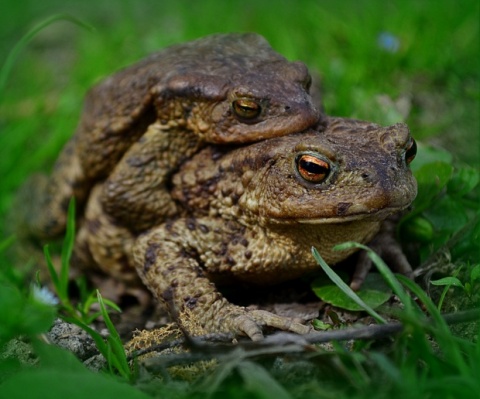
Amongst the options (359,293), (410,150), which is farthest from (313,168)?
(359,293)

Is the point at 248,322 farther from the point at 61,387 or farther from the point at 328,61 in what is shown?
the point at 328,61

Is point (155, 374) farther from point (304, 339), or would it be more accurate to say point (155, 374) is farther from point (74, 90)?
point (74, 90)

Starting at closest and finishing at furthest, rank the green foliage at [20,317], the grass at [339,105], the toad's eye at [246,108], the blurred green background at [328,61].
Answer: the grass at [339,105]
the green foliage at [20,317]
the toad's eye at [246,108]
the blurred green background at [328,61]

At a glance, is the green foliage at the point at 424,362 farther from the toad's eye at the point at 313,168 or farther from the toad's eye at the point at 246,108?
the toad's eye at the point at 246,108

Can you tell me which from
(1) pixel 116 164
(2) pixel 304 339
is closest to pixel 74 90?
(1) pixel 116 164

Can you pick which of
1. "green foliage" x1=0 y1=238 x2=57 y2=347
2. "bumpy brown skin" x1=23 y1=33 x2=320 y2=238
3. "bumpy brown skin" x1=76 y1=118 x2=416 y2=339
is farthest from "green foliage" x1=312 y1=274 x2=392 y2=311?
"green foliage" x1=0 y1=238 x2=57 y2=347

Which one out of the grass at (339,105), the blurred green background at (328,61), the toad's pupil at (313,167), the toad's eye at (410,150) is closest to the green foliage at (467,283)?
the grass at (339,105)
